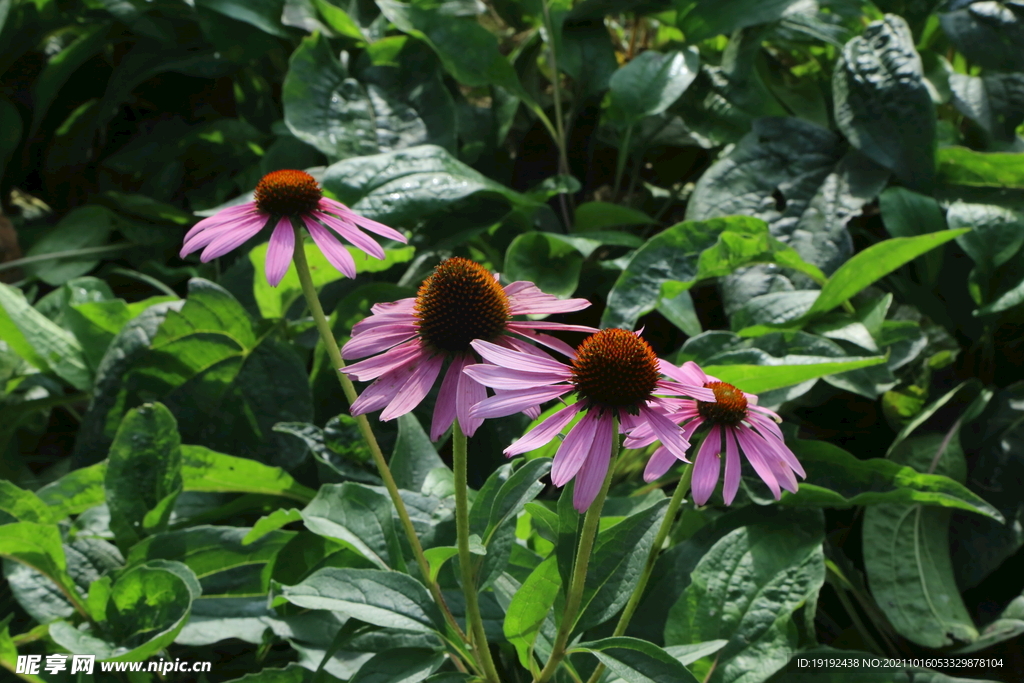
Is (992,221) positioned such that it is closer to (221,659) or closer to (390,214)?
(390,214)

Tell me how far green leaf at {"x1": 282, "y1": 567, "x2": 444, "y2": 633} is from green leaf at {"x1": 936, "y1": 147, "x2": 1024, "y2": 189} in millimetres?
1126

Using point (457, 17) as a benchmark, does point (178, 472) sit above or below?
below

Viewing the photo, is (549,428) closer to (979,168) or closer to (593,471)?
(593,471)

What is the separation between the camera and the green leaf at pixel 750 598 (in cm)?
84

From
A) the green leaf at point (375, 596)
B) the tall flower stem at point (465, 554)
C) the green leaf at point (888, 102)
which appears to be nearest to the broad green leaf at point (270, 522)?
the green leaf at point (375, 596)

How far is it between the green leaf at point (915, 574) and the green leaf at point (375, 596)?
0.63 metres

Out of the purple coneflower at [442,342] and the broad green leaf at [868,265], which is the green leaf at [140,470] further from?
the broad green leaf at [868,265]

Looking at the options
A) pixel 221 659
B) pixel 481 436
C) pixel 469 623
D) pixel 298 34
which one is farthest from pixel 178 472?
pixel 298 34

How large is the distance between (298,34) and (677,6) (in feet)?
2.54

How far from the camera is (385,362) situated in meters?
0.63

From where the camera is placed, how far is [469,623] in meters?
0.70

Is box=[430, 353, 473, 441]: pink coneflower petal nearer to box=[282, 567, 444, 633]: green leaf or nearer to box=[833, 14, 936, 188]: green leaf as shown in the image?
box=[282, 567, 444, 633]: green leaf

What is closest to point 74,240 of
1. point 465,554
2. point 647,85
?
point 647,85

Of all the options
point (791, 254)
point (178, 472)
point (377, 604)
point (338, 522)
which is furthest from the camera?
point (791, 254)
